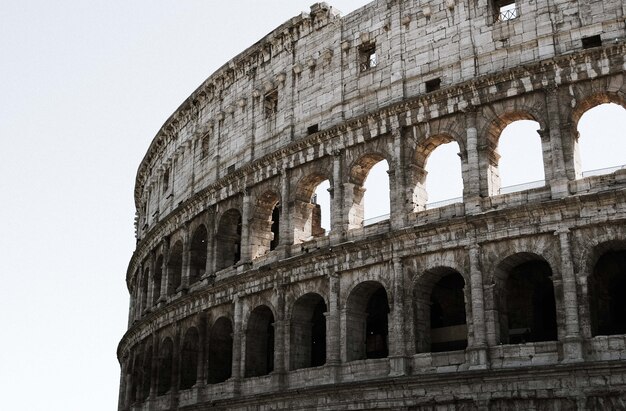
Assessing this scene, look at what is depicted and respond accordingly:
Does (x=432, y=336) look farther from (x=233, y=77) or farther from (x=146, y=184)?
(x=146, y=184)

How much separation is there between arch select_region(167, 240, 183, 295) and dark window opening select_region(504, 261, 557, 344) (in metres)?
13.7

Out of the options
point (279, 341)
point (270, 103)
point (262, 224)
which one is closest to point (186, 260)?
point (262, 224)

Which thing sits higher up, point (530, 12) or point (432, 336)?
point (530, 12)

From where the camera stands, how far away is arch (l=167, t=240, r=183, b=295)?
99.1 feet

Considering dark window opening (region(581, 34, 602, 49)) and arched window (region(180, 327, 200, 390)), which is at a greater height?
dark window opening (region(581, 34, 602, 49))

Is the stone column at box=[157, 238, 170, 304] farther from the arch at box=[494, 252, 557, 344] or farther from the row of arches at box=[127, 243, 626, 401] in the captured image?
the arch at box=[494, 252, 557, 344]

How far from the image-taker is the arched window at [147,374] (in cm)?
3016

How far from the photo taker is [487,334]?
61.2 feet

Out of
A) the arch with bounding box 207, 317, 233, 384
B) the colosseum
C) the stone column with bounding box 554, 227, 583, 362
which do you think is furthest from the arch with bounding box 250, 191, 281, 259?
the stone column with bounding box 554, 227, 583, 362

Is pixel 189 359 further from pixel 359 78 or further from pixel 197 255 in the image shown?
pixel 359 78

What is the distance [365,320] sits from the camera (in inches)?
862

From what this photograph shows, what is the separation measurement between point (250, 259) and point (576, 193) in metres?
10.5

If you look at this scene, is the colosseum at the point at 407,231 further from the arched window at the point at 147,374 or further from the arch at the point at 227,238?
the arched window at the point at 147,374

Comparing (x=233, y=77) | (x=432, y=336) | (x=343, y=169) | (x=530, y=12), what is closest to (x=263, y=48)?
(x=233, y=77)
